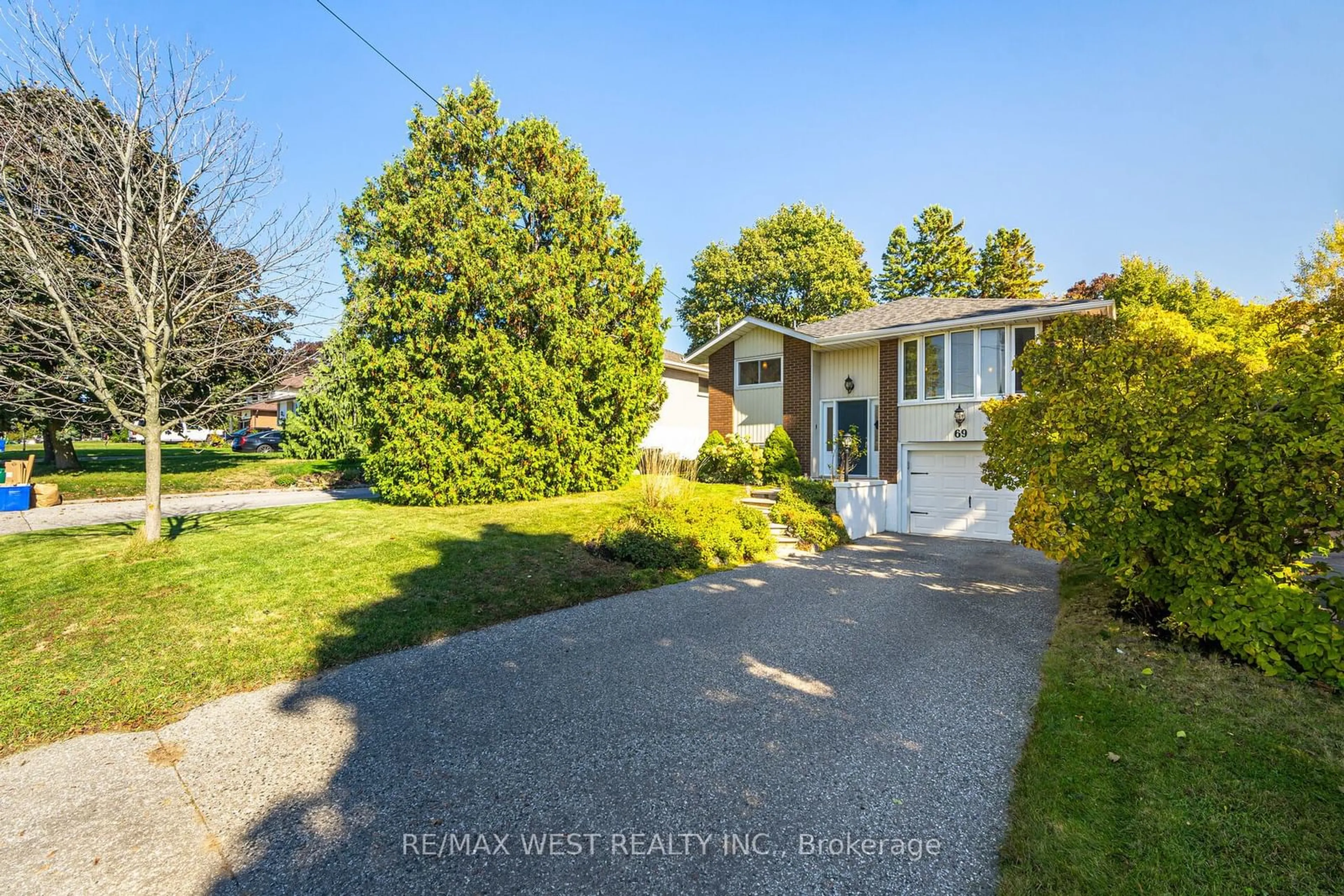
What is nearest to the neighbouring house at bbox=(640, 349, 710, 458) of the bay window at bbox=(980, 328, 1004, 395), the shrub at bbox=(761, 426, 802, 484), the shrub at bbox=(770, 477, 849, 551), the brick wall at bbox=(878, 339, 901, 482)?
the shrub at bbox=(761, 426, 802, 484)

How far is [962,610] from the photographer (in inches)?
264

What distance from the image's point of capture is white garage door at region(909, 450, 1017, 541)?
12.4 m

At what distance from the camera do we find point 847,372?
1570 centimetres

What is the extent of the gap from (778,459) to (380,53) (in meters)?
12.2

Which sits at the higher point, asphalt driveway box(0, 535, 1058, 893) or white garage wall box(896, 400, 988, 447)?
white garage wall box(896, 400, 988, 447)

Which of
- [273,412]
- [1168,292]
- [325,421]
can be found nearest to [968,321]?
[1168,292]

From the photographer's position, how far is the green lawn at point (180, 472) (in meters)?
14.1

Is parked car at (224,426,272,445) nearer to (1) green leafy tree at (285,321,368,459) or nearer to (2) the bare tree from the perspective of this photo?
(1) green leafy tree at (285,321,368,459)

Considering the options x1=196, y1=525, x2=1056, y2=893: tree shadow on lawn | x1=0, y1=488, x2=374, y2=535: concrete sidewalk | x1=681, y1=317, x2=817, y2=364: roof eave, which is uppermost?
x1=681, y1=317, x2=817, y2=364: roof eave

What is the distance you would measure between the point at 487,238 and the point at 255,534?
7.16m

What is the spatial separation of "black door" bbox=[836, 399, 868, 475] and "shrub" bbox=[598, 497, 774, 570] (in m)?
5.73

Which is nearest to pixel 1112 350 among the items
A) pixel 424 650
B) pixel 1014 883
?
pixel 1014 883

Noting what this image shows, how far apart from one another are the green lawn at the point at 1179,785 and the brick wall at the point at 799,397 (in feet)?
37.0

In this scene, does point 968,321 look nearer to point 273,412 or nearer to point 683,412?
point 683,412
